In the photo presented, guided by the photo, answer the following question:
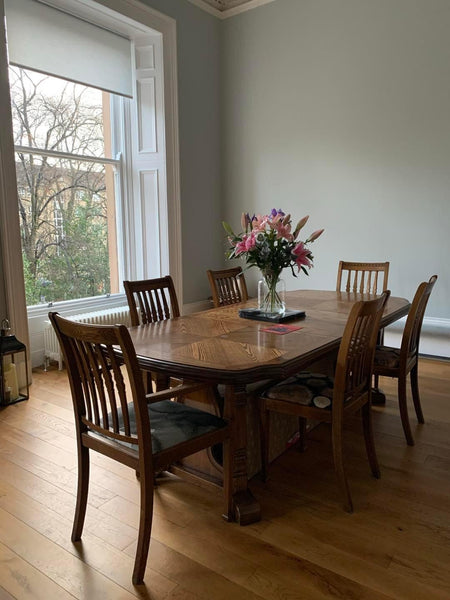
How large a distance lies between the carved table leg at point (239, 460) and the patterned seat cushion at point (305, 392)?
255mm

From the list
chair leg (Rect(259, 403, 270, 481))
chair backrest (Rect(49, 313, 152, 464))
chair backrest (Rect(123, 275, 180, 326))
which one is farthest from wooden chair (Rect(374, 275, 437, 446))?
chair backrest (Rect(49, 313, 152, 464))

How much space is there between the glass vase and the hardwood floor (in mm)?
762

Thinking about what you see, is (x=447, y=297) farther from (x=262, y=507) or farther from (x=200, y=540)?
(x=200, y=540)

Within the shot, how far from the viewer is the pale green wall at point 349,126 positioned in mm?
3922

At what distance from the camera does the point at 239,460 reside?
74.7 inches

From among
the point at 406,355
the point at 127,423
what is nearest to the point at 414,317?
the point at 406,355

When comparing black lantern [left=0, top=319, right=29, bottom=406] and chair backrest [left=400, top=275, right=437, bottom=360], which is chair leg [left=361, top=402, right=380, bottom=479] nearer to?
chair backrest [left=400, top=275, right=437, bottom=360]

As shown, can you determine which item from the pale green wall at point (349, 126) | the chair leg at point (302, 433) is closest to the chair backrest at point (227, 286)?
the chair leg at point (302, 433)

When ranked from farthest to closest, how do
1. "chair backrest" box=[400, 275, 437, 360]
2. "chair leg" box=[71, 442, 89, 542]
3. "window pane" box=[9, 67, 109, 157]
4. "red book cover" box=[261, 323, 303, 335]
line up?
"window pane" box=[9, 67, 109, 157] → "chair backrest" box=[400, 275, 437, 360] → "red book cover" box=[261, 323, 303, 335] → "chair leg" box=[71, 442, 89, 542]

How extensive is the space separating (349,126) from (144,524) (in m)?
3.91

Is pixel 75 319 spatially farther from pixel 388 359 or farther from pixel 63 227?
pixel 388 359

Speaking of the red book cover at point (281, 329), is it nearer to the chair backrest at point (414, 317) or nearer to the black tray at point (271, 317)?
the black tray at point (271, 317)

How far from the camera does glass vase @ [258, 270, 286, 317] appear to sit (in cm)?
255

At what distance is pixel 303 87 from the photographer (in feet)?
14.9
